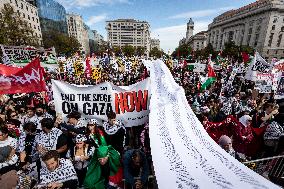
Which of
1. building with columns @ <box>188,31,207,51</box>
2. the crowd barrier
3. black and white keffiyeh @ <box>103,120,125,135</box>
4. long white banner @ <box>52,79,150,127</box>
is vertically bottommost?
the crowd barrier

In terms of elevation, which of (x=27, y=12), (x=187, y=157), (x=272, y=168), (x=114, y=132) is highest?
(x=27, y=12)

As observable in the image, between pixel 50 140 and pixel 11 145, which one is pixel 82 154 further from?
pixel 11 145

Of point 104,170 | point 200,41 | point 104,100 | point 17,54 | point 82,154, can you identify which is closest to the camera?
point 104,170

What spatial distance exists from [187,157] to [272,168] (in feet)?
8.87

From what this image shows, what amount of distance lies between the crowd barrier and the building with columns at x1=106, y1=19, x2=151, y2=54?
18734cm

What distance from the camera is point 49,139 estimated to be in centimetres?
420

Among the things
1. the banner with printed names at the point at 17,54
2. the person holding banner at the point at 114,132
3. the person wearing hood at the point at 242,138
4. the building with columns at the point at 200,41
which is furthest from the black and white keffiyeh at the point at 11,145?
the building with columns at the point at 200,41

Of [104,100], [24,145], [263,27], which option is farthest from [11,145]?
[263,27]

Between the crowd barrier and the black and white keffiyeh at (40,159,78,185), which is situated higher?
the black and white keffiyeh at (40,159,78,185)

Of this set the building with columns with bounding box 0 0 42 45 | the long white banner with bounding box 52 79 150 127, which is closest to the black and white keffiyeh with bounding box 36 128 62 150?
the long white banner with bounding box 52 79 150 127

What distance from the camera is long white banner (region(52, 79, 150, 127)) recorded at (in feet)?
18.6

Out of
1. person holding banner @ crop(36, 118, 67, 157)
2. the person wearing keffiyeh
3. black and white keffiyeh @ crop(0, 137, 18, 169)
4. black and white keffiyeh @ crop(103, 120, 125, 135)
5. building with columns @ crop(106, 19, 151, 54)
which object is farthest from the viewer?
building with columns @ crop(106, 19, 151, 54)

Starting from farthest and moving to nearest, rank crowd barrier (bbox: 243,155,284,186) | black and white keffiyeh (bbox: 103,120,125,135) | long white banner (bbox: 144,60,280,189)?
black and white keffiyeh (bbox: 103,120,125,135)
crowd barrier (bbox: 243,155,284,186)
long white banner (bbox: 144,60,280,189)

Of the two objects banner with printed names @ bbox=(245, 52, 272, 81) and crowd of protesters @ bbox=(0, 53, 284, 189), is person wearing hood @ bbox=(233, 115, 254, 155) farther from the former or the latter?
banner with printed names @ bbox=(245, 52, 272, 81)
